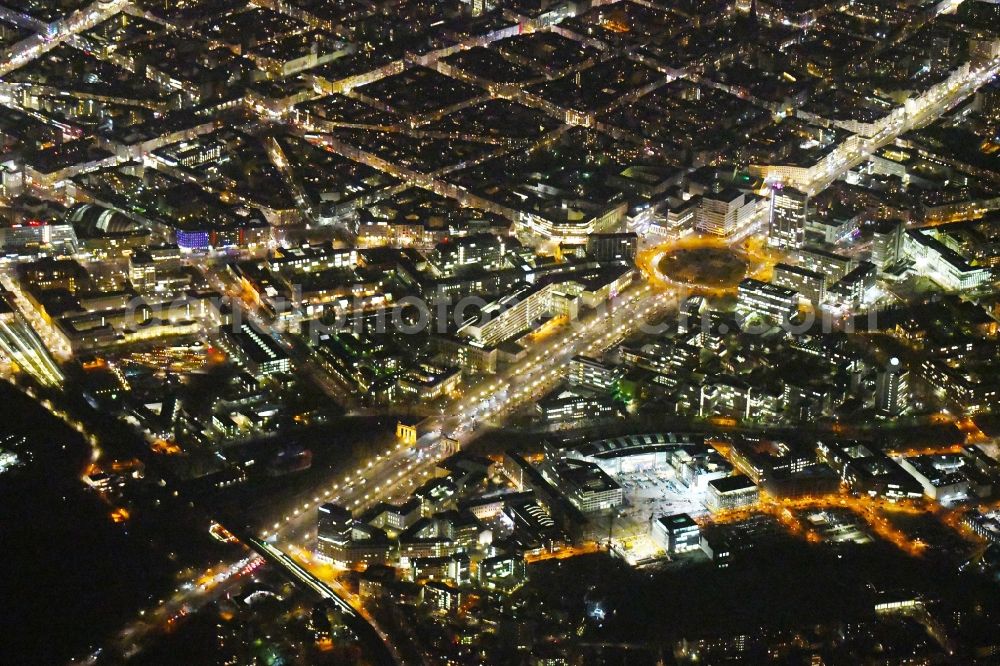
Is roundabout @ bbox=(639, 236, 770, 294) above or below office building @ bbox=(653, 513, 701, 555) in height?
below

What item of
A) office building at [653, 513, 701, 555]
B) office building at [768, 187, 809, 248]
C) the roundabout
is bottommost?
the roundabout

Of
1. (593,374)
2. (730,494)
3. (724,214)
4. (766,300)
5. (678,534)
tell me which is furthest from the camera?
(724,214)

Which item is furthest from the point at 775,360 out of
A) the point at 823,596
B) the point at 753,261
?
the point at 823,596

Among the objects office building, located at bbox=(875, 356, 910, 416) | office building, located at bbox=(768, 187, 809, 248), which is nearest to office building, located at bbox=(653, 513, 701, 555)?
office building, located at bbox=(875, 356, 910, 416)

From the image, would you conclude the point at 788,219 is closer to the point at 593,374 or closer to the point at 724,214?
the point at 724,214

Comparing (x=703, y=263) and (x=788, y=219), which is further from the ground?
(x=788, y=219)

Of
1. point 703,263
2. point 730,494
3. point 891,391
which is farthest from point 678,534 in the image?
point 703,263

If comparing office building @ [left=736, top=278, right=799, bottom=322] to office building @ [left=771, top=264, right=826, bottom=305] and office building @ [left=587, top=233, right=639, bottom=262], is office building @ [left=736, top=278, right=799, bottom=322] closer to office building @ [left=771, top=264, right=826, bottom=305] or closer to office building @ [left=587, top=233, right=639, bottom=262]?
office building @ [left=771, top=264, right=826, bottom=305]

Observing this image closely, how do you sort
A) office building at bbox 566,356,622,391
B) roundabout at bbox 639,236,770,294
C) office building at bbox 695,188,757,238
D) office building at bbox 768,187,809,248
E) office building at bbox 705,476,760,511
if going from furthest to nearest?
office building at bbox 695,188,757,238 → office building at bbox 768,187,809,248 → roundabout at bbox 639,236,770,294 → office building at bbox 566,356,622,391 → office building at bbox 705,476,760,511

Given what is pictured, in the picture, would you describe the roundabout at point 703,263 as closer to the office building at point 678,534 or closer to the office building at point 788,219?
the office building at point 788,219

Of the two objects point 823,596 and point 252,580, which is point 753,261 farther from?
point 252,580

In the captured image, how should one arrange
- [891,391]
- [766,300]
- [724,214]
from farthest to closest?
1. [724,214]
2. [766,300]
3. [891,391]
